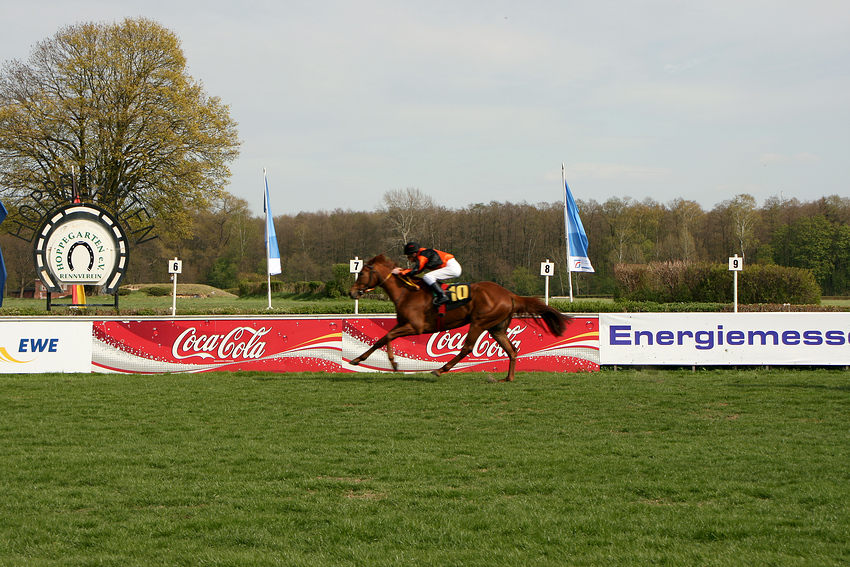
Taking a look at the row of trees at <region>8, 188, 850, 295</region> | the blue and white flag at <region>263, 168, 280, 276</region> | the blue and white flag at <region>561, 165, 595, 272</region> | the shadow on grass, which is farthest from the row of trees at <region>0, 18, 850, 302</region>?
the shadow on grass

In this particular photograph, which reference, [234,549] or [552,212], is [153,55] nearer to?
[234,549]

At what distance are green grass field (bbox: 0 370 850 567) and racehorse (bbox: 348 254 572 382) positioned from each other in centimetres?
127

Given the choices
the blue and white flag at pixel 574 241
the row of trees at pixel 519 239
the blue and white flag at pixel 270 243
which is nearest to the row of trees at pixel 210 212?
the row of trees at pixel 519 239

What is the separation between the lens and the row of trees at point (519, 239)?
58.1 meters

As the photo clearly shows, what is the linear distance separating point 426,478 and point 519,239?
6128cm

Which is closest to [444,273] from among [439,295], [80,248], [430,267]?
[430,267]

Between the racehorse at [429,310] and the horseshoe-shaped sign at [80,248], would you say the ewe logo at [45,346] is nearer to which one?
the racehorse at [429,310]

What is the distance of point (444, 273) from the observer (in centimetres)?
1075

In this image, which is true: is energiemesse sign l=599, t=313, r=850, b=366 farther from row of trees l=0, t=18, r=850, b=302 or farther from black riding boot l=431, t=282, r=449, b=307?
row of trees l=0, t=18, r=850, b=302

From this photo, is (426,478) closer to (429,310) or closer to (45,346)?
(429,310)

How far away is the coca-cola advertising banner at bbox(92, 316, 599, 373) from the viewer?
1226cm

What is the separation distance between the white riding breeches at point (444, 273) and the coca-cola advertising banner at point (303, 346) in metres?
1.98

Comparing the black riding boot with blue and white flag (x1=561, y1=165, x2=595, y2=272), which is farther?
blue and white flag (x1=561, y1=165, x2=595, y2=272)

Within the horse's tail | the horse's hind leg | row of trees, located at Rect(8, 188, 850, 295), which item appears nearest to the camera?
the horse's hind leg
